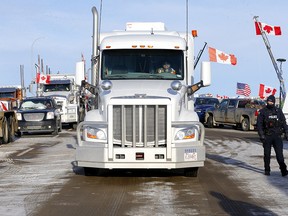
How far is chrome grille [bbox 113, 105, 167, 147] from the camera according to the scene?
13.1 meters

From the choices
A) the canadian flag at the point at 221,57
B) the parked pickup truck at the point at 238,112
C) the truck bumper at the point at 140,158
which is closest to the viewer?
the truck bumper at the point at 140,158

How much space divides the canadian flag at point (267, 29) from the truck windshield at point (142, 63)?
21963mm

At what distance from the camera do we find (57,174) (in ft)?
48.9

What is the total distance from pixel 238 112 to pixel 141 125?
23849 millimetres

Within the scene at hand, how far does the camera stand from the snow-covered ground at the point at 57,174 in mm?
11055

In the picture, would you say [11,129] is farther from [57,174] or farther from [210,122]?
[210,122]

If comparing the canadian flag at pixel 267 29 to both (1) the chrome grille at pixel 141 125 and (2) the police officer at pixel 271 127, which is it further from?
(1) the chrome grille at pixel 141 125

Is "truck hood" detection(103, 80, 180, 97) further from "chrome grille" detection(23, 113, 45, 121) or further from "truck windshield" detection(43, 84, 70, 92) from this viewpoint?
"truck windshield" detection(43, 84, 70, 92)

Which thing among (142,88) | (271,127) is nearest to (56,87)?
(271,127)

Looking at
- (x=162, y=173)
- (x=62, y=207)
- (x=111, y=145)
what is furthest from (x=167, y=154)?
(x=62, y=207)

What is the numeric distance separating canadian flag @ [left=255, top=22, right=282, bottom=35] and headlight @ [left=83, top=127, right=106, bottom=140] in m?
24.2

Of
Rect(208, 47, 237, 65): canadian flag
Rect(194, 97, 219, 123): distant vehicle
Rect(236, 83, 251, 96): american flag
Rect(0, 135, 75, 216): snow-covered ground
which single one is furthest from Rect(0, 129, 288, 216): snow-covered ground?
Rect(236, 83, 251, 96): american flag

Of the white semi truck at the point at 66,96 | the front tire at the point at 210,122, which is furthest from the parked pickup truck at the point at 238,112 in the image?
the white semi truck at the point at 66,96

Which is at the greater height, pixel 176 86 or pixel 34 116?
pixel 176 86
